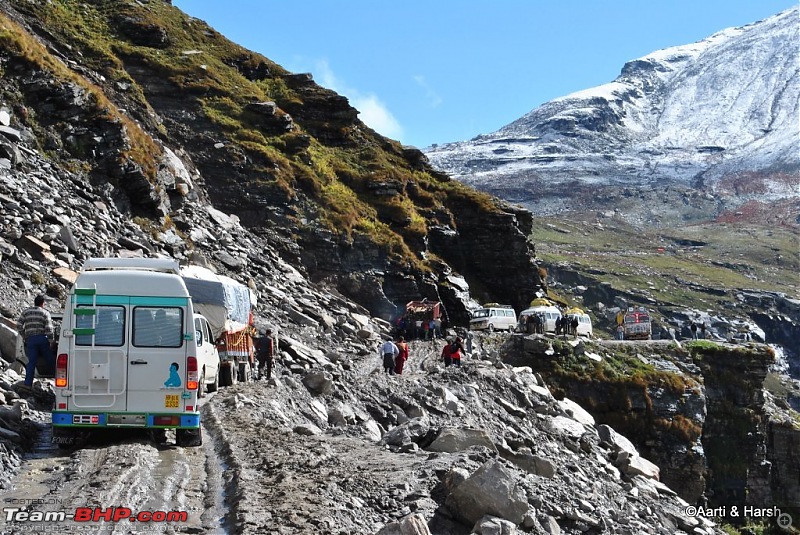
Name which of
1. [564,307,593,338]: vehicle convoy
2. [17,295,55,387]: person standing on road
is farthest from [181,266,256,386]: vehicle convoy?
[564,307,593,338]: vehicle convoy

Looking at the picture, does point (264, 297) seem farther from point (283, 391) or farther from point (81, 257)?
point (283, 391)

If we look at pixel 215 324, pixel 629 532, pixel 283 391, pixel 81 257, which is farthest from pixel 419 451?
pixel 81 257

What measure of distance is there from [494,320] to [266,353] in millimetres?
28779

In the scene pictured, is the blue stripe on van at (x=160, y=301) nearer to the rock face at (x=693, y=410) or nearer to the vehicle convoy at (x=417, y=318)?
the rock face at (x=693, y=410)

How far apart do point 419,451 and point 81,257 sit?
53.2 ft

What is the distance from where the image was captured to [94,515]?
8844mm

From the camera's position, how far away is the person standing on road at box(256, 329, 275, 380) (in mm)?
25781

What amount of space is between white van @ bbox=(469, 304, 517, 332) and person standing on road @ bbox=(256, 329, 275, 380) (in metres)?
27.7

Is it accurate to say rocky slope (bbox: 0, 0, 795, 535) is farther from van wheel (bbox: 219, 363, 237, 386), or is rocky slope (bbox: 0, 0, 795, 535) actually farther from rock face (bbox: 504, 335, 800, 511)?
rock face (bbox: 504, 335, 800, 511)

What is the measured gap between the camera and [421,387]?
26453 millimetres

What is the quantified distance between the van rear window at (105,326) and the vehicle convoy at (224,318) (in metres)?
10.4

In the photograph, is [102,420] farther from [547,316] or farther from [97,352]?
[547,316]

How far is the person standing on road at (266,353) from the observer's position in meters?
25.8

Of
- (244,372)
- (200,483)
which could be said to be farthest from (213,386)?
(200,483)
